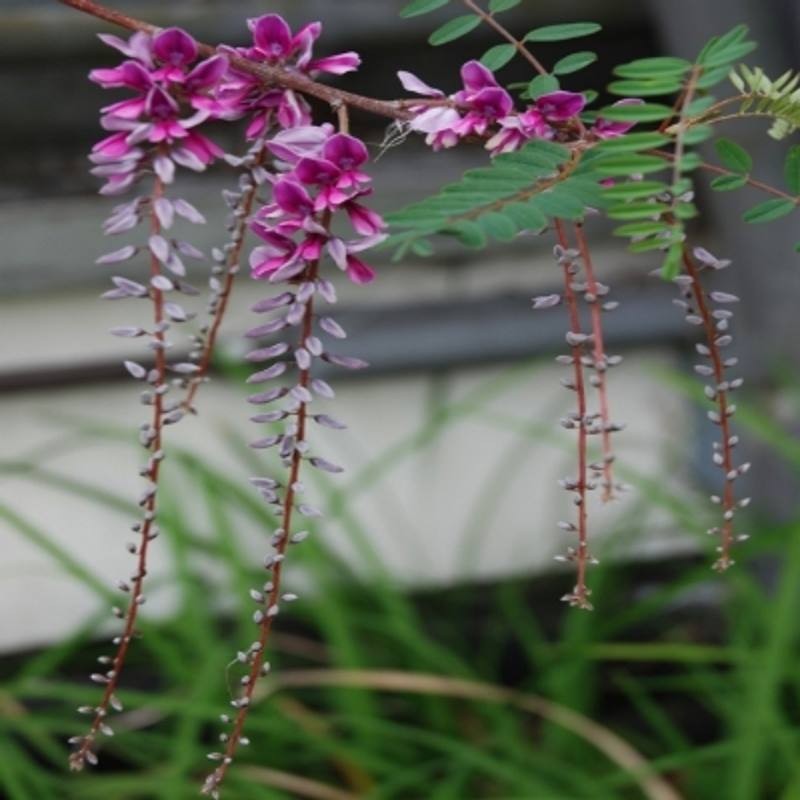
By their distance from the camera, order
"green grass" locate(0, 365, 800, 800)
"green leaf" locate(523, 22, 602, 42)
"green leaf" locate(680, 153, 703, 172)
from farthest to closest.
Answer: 1. "green grass" locate(0, 365, 800, 800)
2. "green leaf" locate(523, 22, 602, 42)
3. "green leaf" locate(680, 153, 703, 172)

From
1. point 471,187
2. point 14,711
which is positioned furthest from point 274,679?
point 471,187

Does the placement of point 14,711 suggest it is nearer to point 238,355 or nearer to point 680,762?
point 238,355

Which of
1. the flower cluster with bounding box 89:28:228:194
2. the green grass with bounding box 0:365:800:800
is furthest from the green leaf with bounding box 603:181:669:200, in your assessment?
the green grass with bounding box 0:365:800:800

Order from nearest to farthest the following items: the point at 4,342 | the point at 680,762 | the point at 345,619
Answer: the point at 680,762
the point at 345,619
the point at 4,342

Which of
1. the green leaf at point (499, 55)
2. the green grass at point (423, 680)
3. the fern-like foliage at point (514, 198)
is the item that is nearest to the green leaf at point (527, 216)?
the fern-like foliage at point (514, 198)

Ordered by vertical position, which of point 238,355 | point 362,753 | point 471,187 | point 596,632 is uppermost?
point 238,355

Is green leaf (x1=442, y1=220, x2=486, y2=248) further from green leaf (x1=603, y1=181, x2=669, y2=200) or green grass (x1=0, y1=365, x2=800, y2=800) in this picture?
green grass (x1=0, y1=365, x2=800, y2=800)

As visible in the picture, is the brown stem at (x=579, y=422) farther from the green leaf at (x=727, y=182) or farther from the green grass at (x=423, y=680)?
the green grass at (x=423, y=680)
